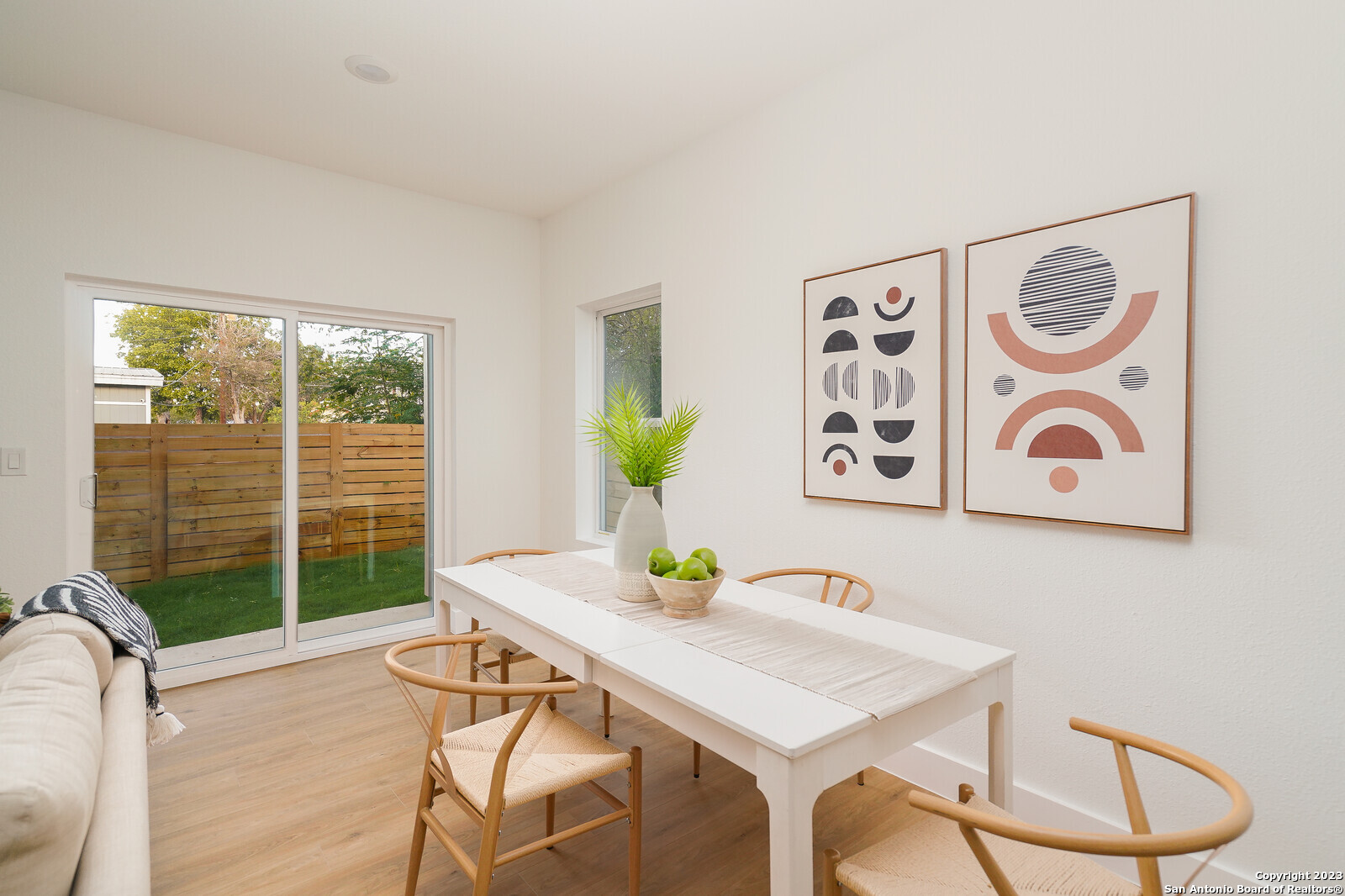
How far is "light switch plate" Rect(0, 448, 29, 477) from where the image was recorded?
8.96 feet

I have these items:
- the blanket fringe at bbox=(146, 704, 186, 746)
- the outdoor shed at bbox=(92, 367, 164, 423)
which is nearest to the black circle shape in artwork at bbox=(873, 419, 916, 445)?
the blanket fringe at bbox=(146, 704, 186, 746)

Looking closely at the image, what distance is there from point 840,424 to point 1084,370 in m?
0.85

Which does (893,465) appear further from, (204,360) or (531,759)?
(204,360)

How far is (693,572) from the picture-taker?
5.76 ft

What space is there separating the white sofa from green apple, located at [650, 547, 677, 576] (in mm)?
1138

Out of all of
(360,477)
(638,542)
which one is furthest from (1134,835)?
(360,477)

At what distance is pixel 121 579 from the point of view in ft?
10.2

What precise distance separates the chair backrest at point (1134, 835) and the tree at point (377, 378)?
355cm

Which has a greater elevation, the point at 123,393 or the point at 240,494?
the point at 123,393

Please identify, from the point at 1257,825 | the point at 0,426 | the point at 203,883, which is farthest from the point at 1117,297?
the point at 0,426

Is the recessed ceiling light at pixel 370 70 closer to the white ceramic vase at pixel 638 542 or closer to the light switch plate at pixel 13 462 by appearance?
the white ceramic vase at pixel 638 542

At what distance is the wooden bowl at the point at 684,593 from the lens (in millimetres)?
1725

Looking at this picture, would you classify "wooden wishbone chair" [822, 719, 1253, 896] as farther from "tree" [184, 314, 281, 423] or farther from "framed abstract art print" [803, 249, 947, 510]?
"tree" [184, 314, 281, 423]

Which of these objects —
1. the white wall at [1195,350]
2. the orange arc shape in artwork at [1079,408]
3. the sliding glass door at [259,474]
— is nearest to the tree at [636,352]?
the white wall at [1195,350]
